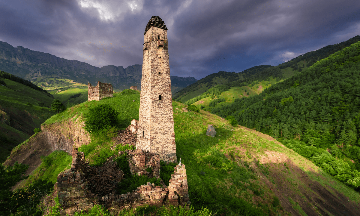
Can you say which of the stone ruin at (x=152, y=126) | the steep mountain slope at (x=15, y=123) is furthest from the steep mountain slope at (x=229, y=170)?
the steep mountain slope at (x=15, y=123)

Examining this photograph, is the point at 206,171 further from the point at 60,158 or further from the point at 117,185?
the point at 60,158

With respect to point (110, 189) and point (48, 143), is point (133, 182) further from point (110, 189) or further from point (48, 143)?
point (48, 143)

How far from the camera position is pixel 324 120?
63875mm

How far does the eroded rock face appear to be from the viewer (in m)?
7.38

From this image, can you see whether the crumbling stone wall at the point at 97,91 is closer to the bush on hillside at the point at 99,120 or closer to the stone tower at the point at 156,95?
the bush on hillside at the point at 99,120

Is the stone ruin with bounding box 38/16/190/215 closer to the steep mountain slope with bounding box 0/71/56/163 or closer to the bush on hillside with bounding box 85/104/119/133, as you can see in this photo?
the bush on hillside with bounding box 85/104/119/133

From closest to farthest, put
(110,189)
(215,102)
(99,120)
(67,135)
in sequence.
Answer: (110,189), (99,120), (67,135), (215,102)

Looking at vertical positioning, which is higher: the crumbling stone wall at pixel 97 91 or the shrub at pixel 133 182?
the crumbling stone wall at pixel 97 91

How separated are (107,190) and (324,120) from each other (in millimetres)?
94457

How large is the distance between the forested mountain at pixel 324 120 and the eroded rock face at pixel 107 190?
35.9 metres

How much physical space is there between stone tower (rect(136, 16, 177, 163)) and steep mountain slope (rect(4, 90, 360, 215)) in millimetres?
5065

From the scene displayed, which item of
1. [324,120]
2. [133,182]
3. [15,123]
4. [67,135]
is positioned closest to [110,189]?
[133,182]

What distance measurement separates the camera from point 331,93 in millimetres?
72125

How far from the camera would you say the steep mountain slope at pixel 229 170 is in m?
15.8
